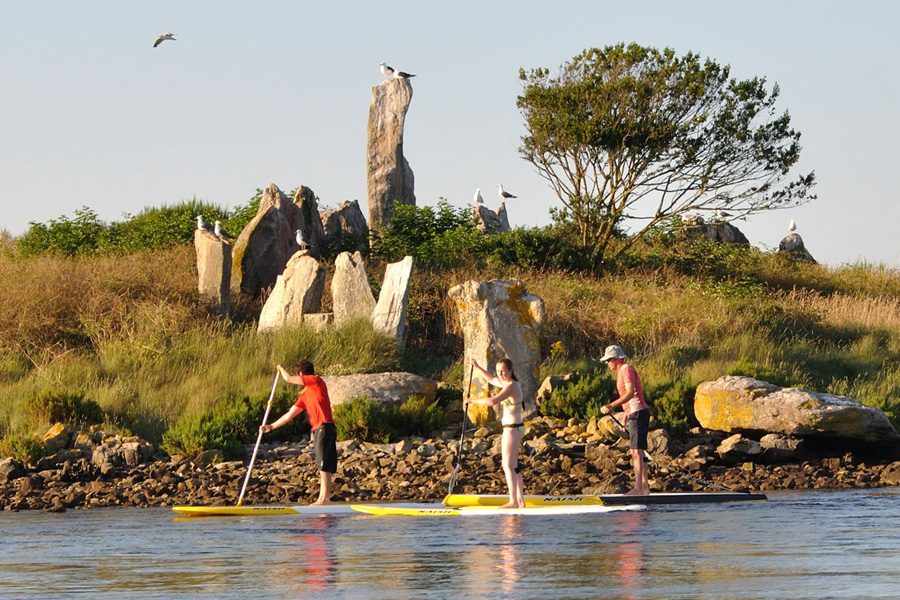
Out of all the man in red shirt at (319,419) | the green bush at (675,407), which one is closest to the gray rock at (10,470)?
the man in red shirt at (319,419)

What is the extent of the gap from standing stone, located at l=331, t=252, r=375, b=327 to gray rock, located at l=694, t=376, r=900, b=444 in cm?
763

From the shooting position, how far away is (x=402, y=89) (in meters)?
33.4

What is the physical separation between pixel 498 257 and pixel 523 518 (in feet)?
54.3

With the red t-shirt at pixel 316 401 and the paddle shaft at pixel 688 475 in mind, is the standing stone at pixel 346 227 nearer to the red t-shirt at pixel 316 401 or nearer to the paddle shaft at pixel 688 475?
the paddle shaft at pixel 688 475

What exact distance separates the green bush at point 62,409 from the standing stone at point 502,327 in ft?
18.5

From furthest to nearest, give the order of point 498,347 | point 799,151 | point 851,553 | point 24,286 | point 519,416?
point 799,151 → point 24,286 → point 498,347 → point 519,416 → point 851,553

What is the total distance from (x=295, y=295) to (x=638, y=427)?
10.7 meters

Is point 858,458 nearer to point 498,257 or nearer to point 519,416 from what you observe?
point 519,416

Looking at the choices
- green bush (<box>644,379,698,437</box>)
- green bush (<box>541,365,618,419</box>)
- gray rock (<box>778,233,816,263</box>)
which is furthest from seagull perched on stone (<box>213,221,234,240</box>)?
gray rock (<box>778,233,816,263</box>)

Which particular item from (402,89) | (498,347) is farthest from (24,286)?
(402,89)

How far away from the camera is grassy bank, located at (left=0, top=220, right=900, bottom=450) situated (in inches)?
810

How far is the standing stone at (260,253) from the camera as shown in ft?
86.2

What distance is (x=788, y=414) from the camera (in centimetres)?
1736

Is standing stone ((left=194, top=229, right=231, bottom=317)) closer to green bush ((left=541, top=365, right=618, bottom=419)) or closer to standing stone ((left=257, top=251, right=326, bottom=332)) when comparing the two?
standing stone ((left=257, top=251, right=326, bottom=332))
